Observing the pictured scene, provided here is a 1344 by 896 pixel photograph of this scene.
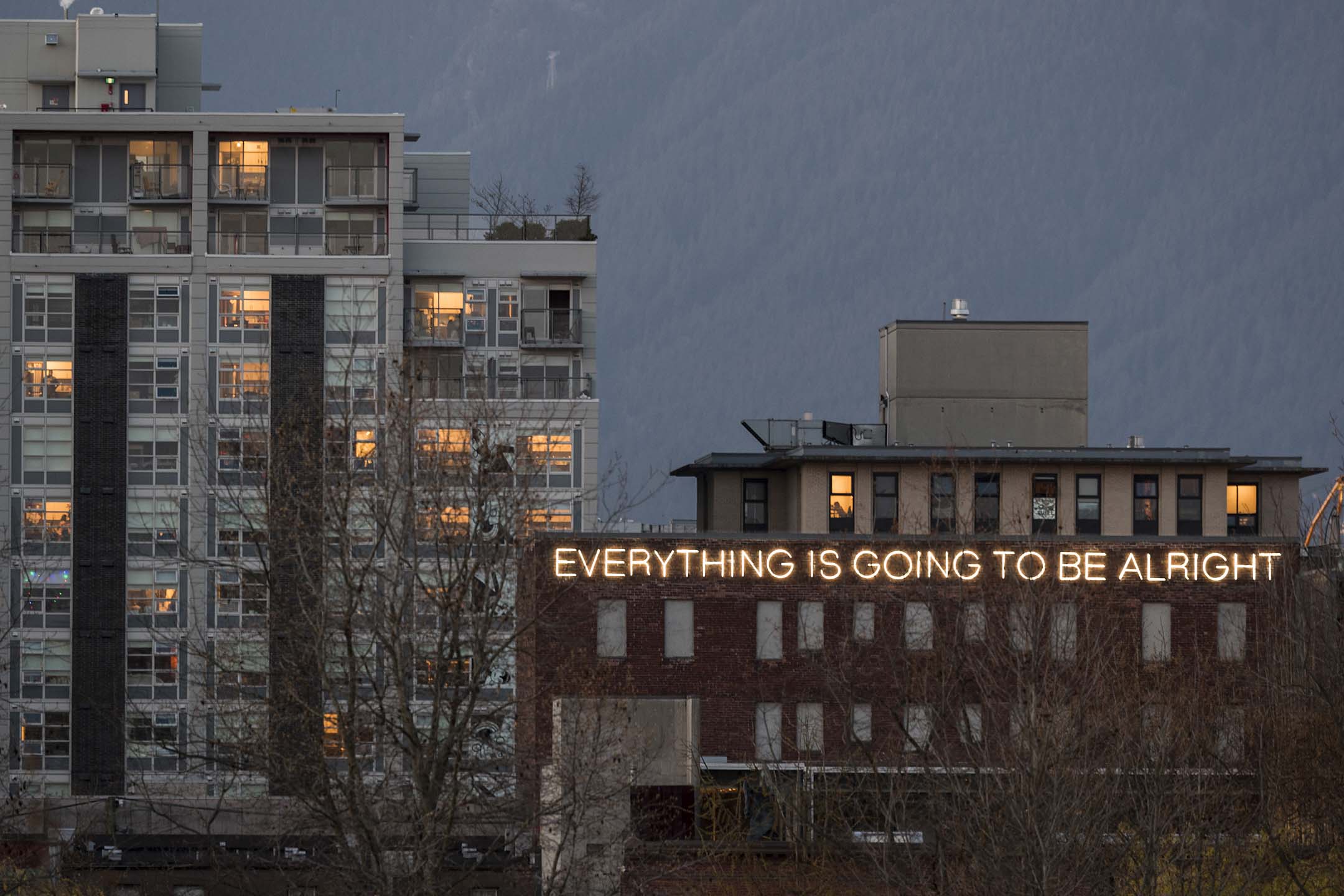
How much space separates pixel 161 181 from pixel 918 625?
5404 centimetres

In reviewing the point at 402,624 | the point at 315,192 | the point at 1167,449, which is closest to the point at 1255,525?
the point at 1167,449

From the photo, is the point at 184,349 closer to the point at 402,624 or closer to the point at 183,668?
the point at 183,668

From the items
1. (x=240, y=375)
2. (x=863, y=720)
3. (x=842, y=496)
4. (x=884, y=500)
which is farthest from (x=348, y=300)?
(x=863, y=720)

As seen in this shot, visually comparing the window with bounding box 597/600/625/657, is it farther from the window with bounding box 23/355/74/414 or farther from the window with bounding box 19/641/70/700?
the window with bounding box 23/355/74/414

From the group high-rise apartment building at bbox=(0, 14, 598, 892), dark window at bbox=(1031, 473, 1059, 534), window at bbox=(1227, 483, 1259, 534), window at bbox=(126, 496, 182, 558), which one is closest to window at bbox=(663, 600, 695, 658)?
dark window at bbox=(1031, 473, 1059, 534)

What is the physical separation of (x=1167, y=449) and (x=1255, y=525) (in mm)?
8909

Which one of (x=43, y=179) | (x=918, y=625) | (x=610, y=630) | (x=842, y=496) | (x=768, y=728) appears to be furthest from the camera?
(x=43, y=179)

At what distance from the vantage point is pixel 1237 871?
49.9 meters

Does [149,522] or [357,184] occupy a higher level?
[357,184]

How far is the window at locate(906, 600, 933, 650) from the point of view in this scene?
254 feet

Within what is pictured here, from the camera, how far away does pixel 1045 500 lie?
9419 cm

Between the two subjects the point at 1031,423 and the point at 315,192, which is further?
the point at 315,192

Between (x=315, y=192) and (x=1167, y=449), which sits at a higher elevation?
(x=315, y=192)

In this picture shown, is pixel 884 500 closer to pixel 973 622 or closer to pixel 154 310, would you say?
pixel 973 622
